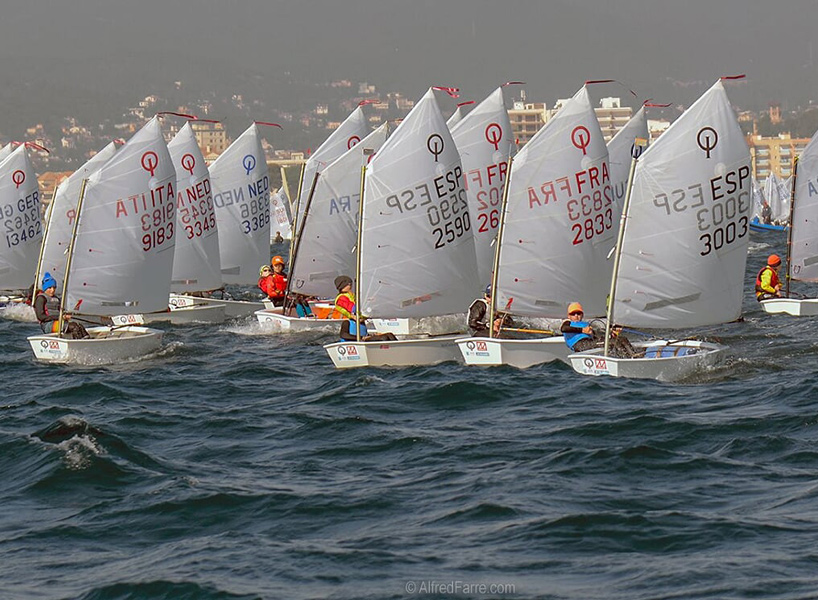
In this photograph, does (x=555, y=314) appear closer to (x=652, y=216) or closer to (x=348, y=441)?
(x=652, y=216)

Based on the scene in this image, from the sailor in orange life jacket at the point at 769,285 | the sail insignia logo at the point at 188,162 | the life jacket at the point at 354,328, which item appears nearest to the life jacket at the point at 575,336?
the life jacket at the point at 354,328

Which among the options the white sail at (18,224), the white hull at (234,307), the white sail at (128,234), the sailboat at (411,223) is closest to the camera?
the sailboat at (411,223)

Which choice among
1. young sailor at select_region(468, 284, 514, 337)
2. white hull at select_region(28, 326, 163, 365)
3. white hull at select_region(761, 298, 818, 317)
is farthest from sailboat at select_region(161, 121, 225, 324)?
white hull at select_region(761, 298, 818, 317)

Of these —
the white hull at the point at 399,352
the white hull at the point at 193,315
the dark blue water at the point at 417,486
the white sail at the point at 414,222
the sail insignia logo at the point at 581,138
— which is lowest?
the dark blue water at the point at 417,486

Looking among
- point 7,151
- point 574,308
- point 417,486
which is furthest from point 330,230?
point 417,486

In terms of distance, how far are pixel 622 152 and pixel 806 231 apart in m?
6.20

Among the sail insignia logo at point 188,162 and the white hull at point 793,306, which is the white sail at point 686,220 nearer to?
the white hull at point 793,306

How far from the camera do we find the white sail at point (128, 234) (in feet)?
110

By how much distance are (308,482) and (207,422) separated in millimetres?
5813

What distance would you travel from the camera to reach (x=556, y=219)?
30734 mm

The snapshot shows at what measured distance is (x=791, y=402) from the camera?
2361 centimetres

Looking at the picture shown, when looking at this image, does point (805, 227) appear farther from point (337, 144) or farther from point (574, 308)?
point (574, 308)

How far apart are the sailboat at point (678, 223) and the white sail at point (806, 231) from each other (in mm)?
14665

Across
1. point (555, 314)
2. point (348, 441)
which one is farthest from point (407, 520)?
point (555, 314)
